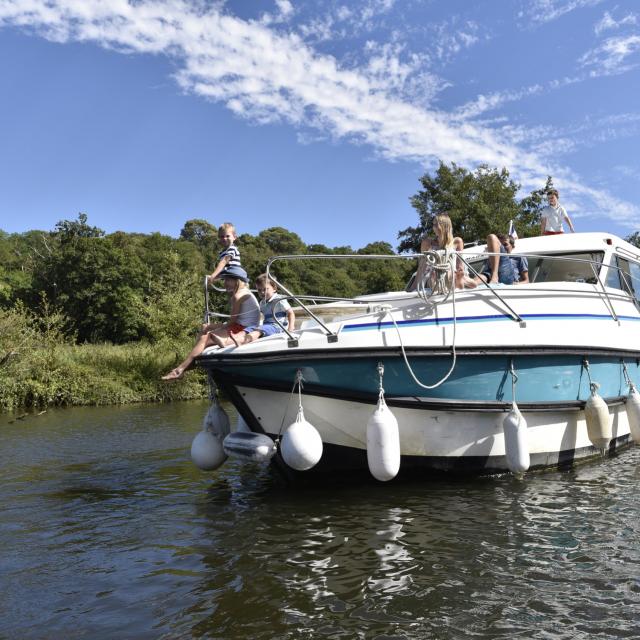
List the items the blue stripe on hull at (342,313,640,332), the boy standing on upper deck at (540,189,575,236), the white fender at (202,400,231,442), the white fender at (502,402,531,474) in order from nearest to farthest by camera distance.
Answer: the blue stripe on hull at (342,313,640,332), the white fender at (502,402,531,474), the white fender at (202,400,231,442), the boy standing on upper deck at (540,189,575,236)

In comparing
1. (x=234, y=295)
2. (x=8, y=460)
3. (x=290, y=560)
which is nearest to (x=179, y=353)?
(x=8, y=460)

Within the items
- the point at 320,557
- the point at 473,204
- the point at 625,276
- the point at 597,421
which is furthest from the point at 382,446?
the point at 473,204

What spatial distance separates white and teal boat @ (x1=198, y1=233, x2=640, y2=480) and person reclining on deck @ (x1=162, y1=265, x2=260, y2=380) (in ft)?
0.69

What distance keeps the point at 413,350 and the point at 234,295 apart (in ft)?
6.63

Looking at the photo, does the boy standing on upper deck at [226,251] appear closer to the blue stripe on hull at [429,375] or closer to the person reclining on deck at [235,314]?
the person reclining on deck at [235,314]

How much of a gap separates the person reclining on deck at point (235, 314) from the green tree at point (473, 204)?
2613 cm

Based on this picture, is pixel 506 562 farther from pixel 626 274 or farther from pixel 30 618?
pixel 626 274

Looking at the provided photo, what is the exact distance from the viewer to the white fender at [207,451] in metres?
6.75

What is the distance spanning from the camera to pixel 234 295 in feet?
22.4

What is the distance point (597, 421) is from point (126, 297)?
33146 mm

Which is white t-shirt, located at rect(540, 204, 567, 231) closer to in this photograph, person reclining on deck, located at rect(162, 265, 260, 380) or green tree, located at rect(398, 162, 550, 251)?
person reclining on deck, located at rect(162, 265, 260, 380)

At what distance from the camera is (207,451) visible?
22.2 ft

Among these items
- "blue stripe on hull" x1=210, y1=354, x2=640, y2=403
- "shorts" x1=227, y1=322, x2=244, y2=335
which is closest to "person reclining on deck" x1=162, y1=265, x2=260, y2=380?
"shorts" x1=227, y1=322, x2=244, y2=335

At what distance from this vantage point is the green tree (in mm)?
31770
